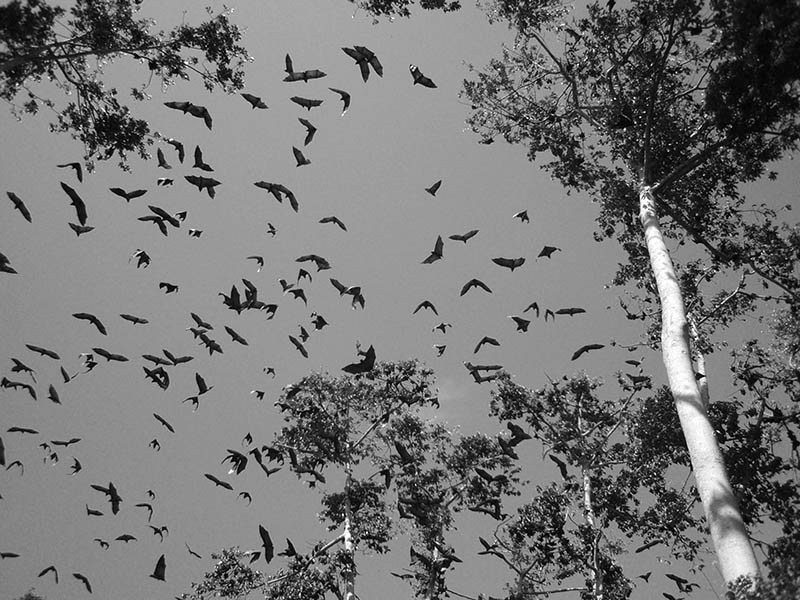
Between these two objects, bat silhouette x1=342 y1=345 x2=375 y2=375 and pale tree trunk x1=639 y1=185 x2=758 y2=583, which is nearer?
pale tree trunk x1=639 y1=185 x2=758 y2=583

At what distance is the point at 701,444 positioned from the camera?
5.77m

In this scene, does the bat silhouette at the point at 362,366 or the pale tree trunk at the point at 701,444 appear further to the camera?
the bat silhouette at the point at 362,366

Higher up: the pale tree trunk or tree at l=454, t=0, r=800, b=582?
tree at l=454, t=0, r=800, b=582

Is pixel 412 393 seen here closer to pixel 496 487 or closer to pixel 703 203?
pixel 496 487

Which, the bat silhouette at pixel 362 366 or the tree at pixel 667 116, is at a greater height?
the tree at pixel 667 116

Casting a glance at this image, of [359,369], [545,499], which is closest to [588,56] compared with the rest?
[359,369]

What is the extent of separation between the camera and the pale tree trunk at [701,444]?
4883 mm

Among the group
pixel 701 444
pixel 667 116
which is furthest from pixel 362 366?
pixel 667 116

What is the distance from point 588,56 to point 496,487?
11709mm

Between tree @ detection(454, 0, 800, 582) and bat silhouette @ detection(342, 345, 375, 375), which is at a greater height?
tree @ detection(454, 0, 800, 582)

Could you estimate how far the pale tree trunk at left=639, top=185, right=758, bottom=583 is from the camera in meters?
4.88

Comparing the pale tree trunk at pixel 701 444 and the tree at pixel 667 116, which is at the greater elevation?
the tree at pixel 667 116

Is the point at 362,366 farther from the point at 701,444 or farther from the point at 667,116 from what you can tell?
the point at 667,116

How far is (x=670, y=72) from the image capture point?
10.9 meters
